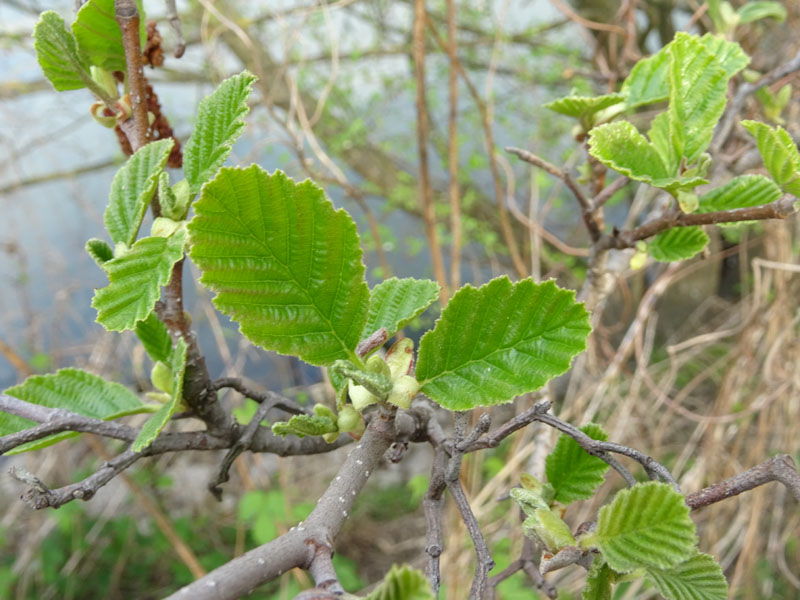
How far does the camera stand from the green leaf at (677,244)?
1.41 feet

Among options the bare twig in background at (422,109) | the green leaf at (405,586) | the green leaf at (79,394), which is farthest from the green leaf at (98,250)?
the bare twig in background at (422,109)

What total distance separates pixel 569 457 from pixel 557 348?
0.39 feet

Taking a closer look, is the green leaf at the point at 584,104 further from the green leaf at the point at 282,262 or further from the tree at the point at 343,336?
the green leaf at the point at 282,262

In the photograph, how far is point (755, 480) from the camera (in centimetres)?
26

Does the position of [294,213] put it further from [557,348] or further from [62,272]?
[62,272]

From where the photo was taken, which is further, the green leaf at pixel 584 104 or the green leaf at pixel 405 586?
the green leaf at pixel 584 104

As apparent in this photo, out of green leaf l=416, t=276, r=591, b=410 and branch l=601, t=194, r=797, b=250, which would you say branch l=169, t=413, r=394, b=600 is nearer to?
green leaf l=416, t=276, r=591, b=410

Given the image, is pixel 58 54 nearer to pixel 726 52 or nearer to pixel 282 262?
pixel 282 262

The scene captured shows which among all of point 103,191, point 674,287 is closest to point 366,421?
point 674,287

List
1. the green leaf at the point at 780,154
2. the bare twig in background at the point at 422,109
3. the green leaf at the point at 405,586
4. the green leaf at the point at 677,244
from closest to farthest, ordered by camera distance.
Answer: the green leaf at the point at 405,586 → the green leaf at the point at 780,154 → the green leaf at the point at 677,244 → the bare twig in background at the point at 422,109

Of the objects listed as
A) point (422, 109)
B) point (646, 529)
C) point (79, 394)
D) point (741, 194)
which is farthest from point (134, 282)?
point (422, 109)

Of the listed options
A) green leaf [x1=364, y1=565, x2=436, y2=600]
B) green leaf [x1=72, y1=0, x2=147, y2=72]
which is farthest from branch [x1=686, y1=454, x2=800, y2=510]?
green leaf [x1=72, y1=0, x2=147, y2=72]

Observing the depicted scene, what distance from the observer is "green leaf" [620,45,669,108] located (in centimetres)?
44

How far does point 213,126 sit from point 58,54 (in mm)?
118
